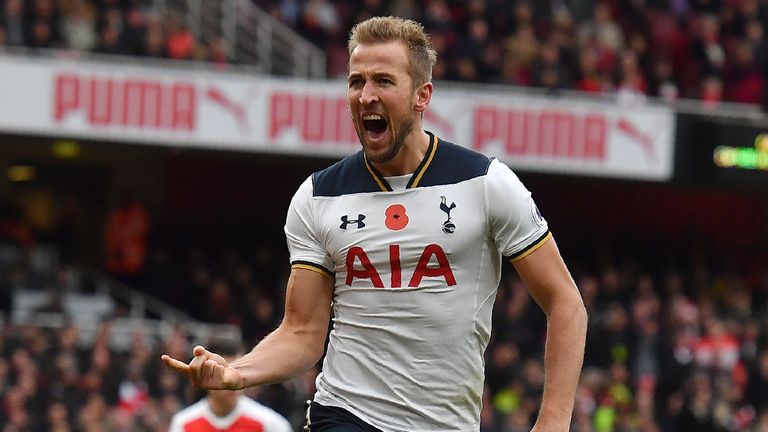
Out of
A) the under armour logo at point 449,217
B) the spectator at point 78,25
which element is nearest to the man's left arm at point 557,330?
the under armour logo at point 449,217

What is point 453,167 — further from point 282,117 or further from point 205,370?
point 282,117

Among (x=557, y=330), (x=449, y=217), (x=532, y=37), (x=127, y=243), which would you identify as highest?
(x=532, y=37)

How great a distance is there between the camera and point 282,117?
2008 cm

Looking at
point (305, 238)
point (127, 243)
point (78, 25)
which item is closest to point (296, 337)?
point (305, 238)

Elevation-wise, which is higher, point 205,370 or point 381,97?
point 381,97

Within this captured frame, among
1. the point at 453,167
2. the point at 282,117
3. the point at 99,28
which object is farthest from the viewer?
the point at 282,117

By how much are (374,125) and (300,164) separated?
17925mm

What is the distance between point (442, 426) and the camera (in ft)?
17.7

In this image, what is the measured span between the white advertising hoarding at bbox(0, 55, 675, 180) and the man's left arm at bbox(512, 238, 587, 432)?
1413cm

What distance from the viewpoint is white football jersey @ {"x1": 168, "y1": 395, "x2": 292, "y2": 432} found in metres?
9.30

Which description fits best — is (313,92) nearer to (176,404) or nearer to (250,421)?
(176,404)

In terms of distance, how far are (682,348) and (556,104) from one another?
3311 mm

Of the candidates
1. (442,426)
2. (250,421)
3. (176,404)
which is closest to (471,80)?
(176,404)

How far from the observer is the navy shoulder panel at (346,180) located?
18.1 ft
